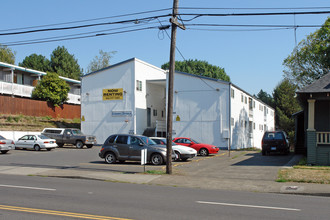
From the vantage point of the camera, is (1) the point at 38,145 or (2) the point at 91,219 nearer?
(2) the point at 91,219

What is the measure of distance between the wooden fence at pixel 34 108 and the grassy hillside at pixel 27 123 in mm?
852

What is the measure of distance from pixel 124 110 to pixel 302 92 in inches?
925

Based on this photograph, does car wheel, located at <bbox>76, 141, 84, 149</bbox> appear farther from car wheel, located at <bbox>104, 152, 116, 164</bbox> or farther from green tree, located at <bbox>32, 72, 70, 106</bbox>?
car wheel, located at <bbox>104, 152, 116, 164</bbox>

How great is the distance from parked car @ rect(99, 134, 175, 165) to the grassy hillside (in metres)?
17.5

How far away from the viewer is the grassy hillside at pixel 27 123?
35153 mm

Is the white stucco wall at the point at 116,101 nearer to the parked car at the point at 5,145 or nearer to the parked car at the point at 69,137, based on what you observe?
the parked car at the point at 69,137

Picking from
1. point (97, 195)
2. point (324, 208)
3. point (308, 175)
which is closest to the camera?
point (324, 208)

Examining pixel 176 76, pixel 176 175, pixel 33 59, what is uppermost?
pixel 33 59

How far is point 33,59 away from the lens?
226ft

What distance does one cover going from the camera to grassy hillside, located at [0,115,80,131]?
35153 millimetres

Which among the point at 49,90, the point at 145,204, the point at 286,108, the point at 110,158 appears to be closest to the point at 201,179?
the point at 145,204

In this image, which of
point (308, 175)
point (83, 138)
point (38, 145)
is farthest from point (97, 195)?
point (83, 138)

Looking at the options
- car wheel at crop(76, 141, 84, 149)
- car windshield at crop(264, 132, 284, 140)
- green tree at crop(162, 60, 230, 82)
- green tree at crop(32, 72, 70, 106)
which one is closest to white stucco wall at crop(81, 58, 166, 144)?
green tree at crop(32, 72, 70, 106)

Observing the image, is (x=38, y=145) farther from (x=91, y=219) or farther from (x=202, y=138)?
(x=91, y=219)
